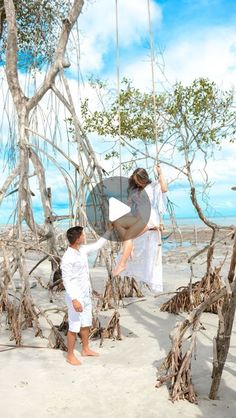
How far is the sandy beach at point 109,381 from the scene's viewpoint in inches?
135

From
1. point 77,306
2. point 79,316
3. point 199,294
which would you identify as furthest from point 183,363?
point 199,294

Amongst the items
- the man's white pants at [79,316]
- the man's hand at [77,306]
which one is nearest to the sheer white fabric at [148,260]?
the man's white pants at [79,316]

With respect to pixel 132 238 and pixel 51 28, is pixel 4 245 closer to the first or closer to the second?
pixel 132 238

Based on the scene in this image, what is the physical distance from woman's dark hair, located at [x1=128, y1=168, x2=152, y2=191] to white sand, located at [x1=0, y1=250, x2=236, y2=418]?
61.9 inches

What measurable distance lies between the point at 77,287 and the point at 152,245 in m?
0.79

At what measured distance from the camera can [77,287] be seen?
4.45m

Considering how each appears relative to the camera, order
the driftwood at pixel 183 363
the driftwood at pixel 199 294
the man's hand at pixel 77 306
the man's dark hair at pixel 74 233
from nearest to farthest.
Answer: the driftwood at pixel 183 363 < the man's hand at pixel 77 306 < the man's dark hair at pixel 74 233 < the driftwood at pixel 199 294

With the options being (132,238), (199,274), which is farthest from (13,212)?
(199,274)

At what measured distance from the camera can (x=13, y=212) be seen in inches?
216

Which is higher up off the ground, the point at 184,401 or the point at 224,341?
the point at 224,341

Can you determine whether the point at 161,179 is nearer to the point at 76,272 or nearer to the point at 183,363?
the point at 76,272

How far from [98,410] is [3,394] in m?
0.75

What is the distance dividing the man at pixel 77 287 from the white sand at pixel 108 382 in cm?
21

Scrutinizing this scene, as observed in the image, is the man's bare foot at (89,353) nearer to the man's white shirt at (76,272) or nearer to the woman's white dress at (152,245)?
the man's white shirt at (76,272)
